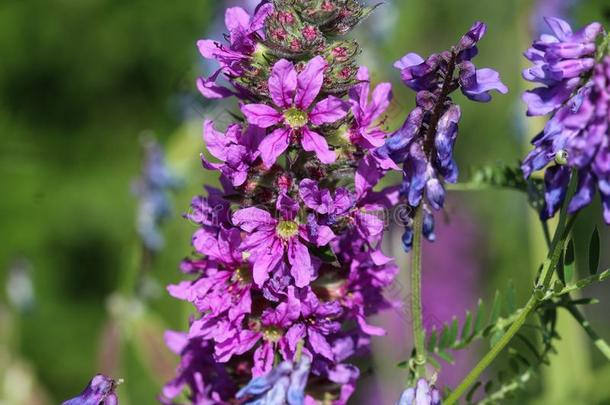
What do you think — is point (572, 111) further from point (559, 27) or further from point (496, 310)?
point (496, 310)

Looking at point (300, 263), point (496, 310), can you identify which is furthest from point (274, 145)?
point (496, 310)

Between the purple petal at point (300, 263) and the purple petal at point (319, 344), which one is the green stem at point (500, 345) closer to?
the purple petal at point (319, 344)

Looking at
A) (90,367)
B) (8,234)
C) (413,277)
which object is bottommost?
(413,277)

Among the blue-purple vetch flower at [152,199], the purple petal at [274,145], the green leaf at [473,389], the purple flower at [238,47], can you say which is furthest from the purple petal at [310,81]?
the blue-purple vetch flower at [152,199]

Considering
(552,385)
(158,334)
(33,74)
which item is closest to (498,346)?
(552,385)

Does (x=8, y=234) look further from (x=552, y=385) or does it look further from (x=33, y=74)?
(x=552, y=385)
